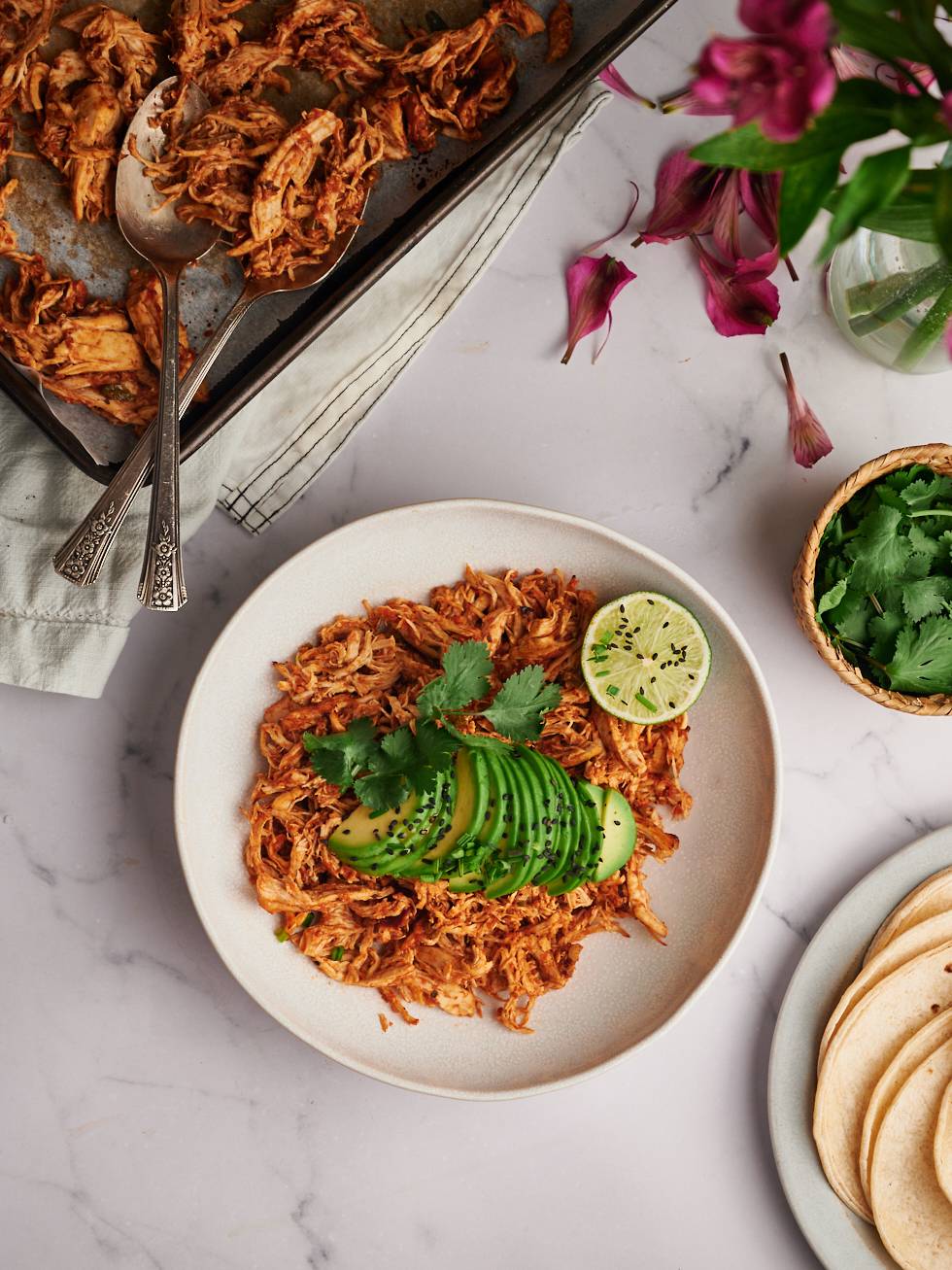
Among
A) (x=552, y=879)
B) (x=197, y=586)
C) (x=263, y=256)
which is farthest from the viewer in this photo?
(x=197, y=586)

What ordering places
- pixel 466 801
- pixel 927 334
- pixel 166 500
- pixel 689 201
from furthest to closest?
1. pixel 689 201
2. pixel 466 801
3. pixel 927 334
4. pixel 166 500

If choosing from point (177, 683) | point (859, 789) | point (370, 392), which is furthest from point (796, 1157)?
point (370, 392)

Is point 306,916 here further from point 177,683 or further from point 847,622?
point 847,622

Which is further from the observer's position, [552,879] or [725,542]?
[725,542]

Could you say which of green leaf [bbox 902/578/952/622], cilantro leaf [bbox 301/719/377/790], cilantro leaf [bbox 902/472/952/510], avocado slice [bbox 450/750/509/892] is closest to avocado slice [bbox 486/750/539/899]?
avocado slice [bbox 450/750/509/892]

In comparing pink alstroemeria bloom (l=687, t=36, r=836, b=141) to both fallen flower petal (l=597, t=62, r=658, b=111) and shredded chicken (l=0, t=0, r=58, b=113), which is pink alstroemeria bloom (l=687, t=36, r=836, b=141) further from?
shredded chicken (l=0, t=0, r=58, b=113)

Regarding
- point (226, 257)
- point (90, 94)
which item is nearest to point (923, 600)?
point (226, 257)

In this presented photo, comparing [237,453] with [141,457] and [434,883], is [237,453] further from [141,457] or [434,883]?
[434,883]
